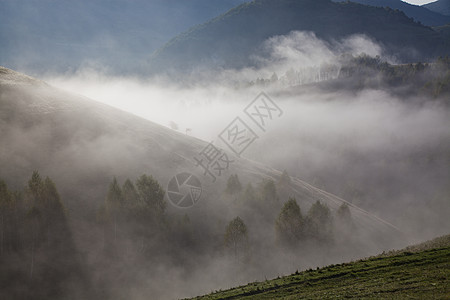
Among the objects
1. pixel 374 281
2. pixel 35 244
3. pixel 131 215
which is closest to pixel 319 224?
pixel 374 281

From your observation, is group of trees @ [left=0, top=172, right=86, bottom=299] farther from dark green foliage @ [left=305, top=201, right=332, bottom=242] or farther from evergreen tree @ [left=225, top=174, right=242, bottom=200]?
dark green foliage @ [left=305, top=201, right=332, bottom=242]

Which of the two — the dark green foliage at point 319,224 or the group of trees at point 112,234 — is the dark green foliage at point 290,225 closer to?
the group of trees at point 112,234

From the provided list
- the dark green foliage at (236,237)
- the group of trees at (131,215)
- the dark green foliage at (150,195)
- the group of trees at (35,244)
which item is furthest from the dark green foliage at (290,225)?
the group of trees at (35,244)

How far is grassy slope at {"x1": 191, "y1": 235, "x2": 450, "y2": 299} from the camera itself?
900 inches

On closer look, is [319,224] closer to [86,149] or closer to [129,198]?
[129,198]

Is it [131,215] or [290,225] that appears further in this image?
[290,225]

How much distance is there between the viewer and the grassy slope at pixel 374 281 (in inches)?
900

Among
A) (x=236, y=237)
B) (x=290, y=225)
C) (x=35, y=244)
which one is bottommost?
(x=35, y=244)

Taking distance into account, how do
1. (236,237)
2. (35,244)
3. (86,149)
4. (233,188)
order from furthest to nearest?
(86,149)
(233,188)
(236,237)
(35,244)

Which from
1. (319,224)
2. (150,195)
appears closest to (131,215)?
(150,195)

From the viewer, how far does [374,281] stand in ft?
89.3

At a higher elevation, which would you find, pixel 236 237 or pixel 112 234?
pixel 236 237

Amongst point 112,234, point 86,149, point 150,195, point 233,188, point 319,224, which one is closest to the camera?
point 112,234

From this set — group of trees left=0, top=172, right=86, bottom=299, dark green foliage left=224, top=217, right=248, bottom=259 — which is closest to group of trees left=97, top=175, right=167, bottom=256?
Answer: group of trees left=0, top=172, right=86, bottom=299
